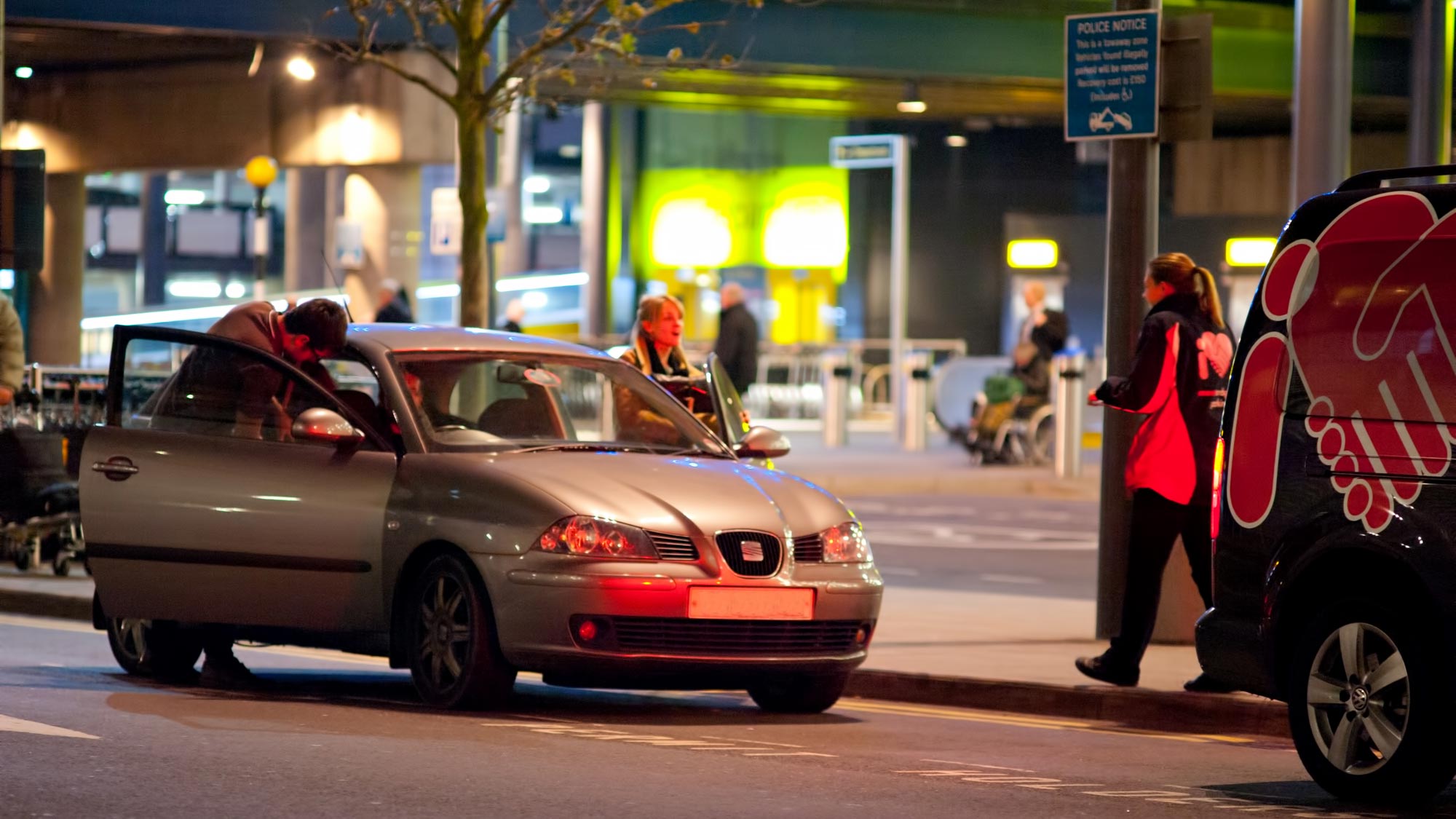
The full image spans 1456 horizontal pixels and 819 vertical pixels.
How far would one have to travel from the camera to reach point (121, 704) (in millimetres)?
9023

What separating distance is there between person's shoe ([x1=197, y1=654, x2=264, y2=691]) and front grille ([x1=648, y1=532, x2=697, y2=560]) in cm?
233

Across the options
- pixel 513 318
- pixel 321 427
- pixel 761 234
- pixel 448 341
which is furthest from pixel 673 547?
pixel 761 234

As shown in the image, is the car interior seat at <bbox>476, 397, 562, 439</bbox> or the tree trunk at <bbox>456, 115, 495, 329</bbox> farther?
the tree trunk at <bbox>456, 115, 495, 329</bbox>

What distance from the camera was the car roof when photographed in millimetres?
9852

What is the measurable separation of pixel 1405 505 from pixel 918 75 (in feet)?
82.4

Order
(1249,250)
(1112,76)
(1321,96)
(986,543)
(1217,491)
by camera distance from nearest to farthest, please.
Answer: (1217,491), (1112,76), (1321,96), (986,543), (1249,250)

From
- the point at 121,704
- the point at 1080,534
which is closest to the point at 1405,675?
the point at 121,704

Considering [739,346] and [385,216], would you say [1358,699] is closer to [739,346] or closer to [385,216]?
[739,346]

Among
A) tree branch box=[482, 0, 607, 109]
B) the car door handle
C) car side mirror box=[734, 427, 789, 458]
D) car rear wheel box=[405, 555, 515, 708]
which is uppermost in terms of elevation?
tree branch box=[482, 0, 607, 109]

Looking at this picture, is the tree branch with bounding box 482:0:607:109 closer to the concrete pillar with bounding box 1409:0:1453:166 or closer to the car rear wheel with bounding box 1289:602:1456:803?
the concrete pillar with bounding box 1409:0:1453:166

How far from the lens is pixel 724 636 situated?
29.1 feet

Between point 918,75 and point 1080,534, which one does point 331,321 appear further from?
point 918,75

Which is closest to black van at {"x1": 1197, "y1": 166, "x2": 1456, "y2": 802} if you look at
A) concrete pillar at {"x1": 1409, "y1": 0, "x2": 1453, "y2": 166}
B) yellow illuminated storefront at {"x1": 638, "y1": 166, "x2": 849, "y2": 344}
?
concrete pillar at {"x1": 1409, "y1": 0, "x2": 1453, "y2": 166}

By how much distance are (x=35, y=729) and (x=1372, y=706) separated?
4273 mm
